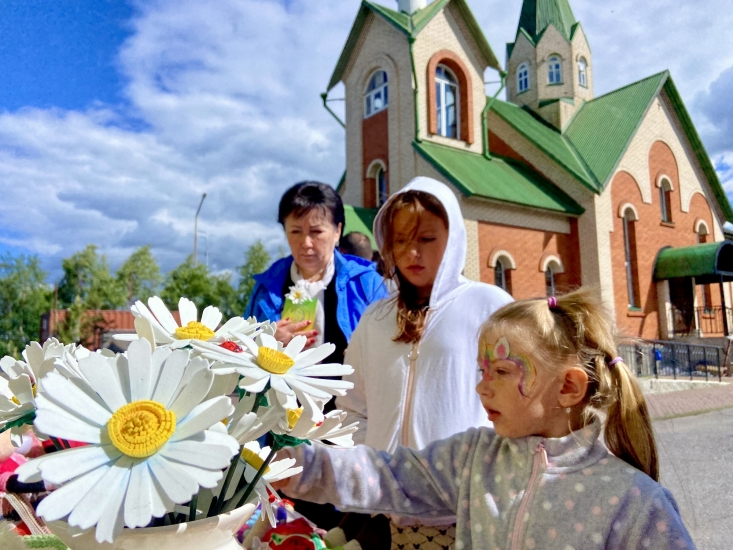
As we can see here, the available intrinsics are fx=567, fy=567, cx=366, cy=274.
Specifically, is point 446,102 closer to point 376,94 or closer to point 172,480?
point 376,94

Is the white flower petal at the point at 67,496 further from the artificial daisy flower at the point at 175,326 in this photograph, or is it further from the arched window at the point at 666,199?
the arched window at the point at 666,199

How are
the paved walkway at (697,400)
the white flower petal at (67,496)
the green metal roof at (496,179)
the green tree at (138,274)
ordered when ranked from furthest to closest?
the green tree at (138,274), the green metal roof at (496,179), the paved walkway at (697,400), the white flower petal at (67,496)

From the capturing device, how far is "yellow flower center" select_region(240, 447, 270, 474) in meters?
0.86

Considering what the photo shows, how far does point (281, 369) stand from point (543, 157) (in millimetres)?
17627

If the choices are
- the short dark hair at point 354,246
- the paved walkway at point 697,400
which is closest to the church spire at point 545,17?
the paved walkway at point 697,400

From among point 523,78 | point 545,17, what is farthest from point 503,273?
point 545,17

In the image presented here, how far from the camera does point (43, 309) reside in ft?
95.1

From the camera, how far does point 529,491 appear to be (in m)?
1.29

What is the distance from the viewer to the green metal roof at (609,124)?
17.2 metres

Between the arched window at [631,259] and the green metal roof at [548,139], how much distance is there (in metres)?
2.26

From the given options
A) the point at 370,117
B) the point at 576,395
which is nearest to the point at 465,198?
the point at 370,117

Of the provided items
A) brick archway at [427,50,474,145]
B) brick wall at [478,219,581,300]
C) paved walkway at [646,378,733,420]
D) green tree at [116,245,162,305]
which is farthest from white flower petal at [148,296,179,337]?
green tree at [116,245,162,305]

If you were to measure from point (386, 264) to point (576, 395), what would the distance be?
849 millimetres

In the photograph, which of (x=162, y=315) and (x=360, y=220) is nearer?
(x=162, y=315)
